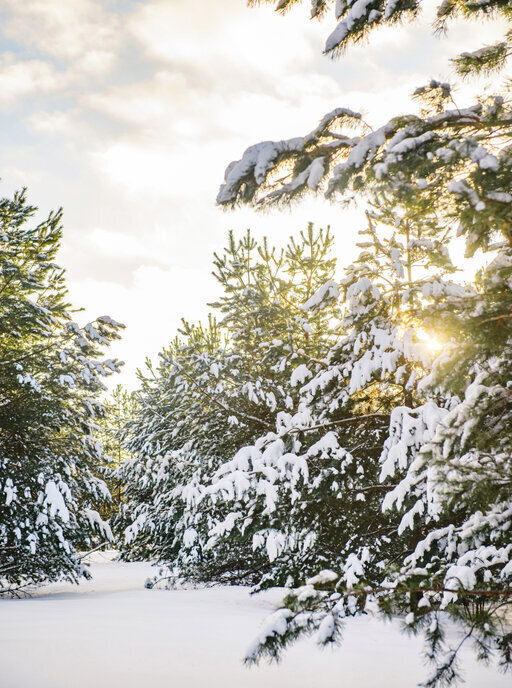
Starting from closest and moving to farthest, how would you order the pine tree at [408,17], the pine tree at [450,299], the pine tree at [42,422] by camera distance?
the pine tree at [450,299] < the pine tree at [408,17] < the pine tree at [42,422]

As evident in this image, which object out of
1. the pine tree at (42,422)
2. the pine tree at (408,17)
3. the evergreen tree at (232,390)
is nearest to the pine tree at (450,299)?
the pine tree at (408,17)

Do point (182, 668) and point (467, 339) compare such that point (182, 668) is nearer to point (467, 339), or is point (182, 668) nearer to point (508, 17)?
point (467, 339)

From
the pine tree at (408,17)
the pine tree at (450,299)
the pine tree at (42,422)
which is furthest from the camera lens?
the pine tree at (42,422)

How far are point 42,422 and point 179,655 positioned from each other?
707cm

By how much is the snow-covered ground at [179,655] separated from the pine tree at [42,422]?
124 inches

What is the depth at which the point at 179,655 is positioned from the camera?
432 cm

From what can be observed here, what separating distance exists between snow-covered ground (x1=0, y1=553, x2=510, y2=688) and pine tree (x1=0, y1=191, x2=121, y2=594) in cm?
315

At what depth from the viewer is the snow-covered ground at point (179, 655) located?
3.74 metres

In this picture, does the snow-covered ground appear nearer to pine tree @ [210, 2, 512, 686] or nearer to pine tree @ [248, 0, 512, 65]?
pine tree @ [210, 2, 512, 686]

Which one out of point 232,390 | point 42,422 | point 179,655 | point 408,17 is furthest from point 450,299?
point 42,422

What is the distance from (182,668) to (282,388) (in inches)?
242

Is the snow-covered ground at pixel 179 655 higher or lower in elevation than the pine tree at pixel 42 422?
lower

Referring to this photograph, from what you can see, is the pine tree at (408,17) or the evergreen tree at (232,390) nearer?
the pine tree at (408,17)

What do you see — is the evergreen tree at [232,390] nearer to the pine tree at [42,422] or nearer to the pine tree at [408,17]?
the pine tree at [42,422]
